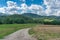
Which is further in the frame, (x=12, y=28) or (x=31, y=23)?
(x=12, y=28)

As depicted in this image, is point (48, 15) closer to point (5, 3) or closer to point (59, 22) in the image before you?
point (59, 22)

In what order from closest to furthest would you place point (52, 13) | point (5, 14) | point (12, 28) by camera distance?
point (5, 14) < point (52, 13) < point (12, 28)

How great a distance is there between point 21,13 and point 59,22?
353 cm

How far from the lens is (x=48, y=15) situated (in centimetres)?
1720

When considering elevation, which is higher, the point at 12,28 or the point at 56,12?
the point at 56,12

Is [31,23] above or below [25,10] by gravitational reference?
below

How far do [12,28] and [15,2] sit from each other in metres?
3.26

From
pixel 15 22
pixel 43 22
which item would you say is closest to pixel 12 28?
pixel 15 22

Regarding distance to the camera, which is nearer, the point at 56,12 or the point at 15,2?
the point at 15,2

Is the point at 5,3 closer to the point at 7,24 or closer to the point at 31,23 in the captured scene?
the point at 7,24

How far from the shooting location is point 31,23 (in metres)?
16.5

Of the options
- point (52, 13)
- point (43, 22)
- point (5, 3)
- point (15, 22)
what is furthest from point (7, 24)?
point (52, 13)

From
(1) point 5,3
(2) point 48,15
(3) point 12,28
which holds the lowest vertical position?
(3) point 12,28

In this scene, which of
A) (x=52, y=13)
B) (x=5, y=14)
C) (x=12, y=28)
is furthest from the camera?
(x=12, y=28)
